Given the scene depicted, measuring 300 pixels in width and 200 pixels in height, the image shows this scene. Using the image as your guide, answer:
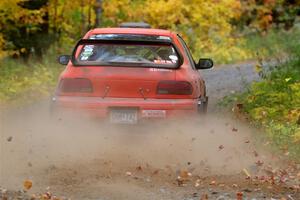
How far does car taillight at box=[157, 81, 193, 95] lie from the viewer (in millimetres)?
9570

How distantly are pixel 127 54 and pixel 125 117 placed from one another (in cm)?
111

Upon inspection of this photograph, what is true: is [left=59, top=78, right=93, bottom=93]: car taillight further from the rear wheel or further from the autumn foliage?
the autumn foliage

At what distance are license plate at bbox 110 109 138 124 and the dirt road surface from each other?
79 millimetres

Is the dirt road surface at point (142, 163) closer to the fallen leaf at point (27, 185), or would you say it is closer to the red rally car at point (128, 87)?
the fallen leaf at point (27, 185)

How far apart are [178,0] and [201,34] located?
169 cm

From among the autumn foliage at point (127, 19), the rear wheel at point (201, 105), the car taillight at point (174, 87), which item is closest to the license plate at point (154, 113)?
the car taillight at point (174, 87)

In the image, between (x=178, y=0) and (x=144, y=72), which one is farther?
(x=178, y=0)

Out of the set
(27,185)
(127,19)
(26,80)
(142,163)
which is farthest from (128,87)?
(127,19)

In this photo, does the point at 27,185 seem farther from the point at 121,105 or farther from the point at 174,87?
the point at 174,87

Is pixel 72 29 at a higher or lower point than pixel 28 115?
lower

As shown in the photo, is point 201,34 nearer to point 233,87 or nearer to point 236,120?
point 233,87

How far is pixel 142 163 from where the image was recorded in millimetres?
8820

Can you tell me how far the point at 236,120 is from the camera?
39.8 feet

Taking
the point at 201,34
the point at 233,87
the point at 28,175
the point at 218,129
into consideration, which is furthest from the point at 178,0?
the point at 28,175
